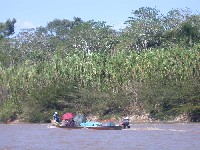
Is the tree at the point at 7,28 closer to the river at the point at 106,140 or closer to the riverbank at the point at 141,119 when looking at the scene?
the riverbank at the point at 141,119

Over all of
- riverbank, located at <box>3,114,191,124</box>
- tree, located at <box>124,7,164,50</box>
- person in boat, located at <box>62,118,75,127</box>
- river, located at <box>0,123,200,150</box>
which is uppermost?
tree, located at <box>124,7,164,50</box>

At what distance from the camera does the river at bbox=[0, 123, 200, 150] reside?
97.5ft

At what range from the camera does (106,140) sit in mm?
33531

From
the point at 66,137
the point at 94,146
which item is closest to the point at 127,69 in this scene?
the point at 66,137

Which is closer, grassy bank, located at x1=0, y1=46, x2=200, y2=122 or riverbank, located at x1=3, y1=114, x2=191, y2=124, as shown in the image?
riverbank, located at x1=3, y1=114, x2=191, y2=124

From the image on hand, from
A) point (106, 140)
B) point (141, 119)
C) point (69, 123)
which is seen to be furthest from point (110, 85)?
point (106, 140)

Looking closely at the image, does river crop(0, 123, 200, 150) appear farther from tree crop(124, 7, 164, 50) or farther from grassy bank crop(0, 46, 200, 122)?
tree crop(124, 7, 164, 50)

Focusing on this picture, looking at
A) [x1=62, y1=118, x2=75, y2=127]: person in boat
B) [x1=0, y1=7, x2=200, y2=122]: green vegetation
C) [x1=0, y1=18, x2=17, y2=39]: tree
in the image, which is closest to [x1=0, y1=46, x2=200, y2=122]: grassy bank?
[x1=0, y1=7, x2=200, y2=122]: green vegetation

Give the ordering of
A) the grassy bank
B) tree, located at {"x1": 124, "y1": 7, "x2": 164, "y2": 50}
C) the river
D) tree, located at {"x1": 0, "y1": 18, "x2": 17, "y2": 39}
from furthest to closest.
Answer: tree, located at {"x1": 0, "y1": 18, "x2": 17, "y2": 39} < tree, located at {"x1": 124, "y1": 7, "x2": 164, "y2": 50} < the grassy bank < the river

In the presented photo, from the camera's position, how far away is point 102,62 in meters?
56.6

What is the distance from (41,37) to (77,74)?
2814 centimetres

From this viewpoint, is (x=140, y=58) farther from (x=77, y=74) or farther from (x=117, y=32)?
(x=117, y=32)

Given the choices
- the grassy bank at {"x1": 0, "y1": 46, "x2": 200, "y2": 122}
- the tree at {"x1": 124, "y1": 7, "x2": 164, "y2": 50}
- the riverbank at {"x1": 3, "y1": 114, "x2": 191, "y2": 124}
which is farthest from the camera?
the tree at {"x1": 124, "y1": 7, "x2": 164, "y2": 50}

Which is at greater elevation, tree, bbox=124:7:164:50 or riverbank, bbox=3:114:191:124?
tree, bbox=124:7:164:50
